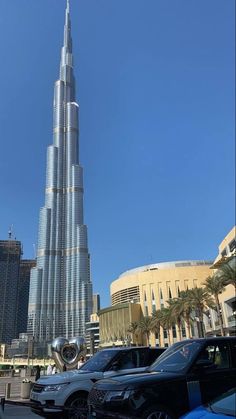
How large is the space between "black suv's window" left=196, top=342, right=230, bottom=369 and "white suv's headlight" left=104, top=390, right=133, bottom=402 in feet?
5.44

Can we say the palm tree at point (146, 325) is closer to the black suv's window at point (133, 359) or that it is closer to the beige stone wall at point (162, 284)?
the beige stone wall at point (162, 284)

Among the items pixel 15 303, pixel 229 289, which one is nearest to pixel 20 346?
pixel 15 303

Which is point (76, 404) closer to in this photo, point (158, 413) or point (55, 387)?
point (55, 387)

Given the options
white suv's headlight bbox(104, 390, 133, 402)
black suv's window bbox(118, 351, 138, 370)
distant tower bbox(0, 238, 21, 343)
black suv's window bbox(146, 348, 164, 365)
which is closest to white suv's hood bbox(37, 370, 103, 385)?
black suv's window bbox(118, 351, 138, 370)

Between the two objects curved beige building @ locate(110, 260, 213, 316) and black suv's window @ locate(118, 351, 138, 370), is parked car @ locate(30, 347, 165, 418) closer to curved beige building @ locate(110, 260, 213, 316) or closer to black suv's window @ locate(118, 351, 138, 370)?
black suv's window @ locate(118, 351, 138, 370)

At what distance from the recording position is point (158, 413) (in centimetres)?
682

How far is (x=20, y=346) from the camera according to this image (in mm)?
155375

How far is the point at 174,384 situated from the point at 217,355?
1.30m

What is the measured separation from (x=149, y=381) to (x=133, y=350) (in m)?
3.75

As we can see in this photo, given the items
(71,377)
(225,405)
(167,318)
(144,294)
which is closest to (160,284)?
(144,294)

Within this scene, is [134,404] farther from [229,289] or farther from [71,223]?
[71,223]

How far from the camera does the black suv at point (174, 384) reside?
22.4 feet

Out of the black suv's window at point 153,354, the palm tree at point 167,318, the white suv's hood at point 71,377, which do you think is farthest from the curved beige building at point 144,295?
the white suv's hood at point 71,377

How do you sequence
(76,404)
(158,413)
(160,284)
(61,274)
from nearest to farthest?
1. (158,413)
2. (76,404)
3. (160,284)
4. (61,274)
